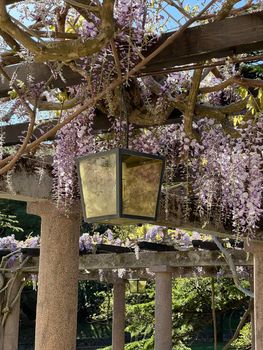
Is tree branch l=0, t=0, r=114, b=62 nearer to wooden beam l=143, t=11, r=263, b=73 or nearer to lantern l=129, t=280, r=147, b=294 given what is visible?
wooden beam l=143, t=11, r=263, b=73

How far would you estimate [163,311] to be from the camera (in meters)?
7.44

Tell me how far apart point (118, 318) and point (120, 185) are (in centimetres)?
766

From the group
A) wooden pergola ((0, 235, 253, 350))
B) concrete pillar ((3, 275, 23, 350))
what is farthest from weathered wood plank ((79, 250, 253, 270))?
concrete pillar ((3, 275, 23, 350))

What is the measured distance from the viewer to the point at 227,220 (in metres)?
4.26

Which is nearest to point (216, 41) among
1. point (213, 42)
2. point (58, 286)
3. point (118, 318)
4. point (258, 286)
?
point (213, 42)

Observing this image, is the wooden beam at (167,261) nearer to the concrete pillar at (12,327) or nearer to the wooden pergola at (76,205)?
the concrete pillar at (12,327)

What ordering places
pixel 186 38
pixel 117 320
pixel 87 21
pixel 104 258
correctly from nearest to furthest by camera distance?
pixel 186 38, pixel 87 21, pixel 104 258, pixel 117 320

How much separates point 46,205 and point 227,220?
136 cm

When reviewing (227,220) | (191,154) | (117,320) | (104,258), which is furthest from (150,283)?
(191,154)

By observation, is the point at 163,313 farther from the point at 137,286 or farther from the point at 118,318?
the point at 137,286

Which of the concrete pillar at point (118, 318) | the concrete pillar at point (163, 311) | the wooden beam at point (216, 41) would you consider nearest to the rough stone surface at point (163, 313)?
the concrete pillar at point (163, 311)

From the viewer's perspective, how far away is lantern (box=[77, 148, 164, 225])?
206 centimetres

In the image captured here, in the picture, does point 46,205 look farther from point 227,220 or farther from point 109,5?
point 109,5

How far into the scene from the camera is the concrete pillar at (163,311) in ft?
24.1
